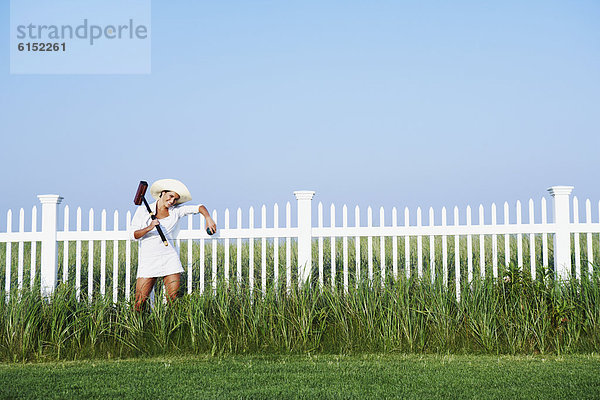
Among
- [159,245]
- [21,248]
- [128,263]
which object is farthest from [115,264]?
[21,248]

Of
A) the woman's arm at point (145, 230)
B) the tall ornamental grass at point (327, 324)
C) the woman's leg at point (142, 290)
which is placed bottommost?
the tall ornamental grass at point (327, 324)

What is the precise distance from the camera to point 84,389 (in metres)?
5.21

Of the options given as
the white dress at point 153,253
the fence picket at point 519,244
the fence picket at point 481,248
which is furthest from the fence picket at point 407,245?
the white dress at point 153,253

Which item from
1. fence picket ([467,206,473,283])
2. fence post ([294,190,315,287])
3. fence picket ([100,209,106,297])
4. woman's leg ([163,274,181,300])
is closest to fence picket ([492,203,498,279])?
fence picket ([467,206,473,283])

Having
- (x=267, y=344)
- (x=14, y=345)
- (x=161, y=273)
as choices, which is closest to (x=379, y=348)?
(x=267, y=344)

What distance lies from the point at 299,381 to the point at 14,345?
3526 millimetres

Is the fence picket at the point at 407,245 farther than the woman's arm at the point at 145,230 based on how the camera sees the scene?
Yes

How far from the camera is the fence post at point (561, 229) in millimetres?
7902

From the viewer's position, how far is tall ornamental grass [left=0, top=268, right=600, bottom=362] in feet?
22.4

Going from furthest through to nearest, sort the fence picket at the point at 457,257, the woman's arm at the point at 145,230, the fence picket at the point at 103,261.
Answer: the fence picket at the point at 103,261
the fence picket at the point at 457,257
the woman's arm at the point at 145,230

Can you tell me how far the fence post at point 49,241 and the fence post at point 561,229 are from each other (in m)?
6.55

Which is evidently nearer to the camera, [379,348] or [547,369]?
[547,369]

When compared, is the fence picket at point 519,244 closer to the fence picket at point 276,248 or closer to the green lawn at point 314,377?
the green lawn at point 314,377

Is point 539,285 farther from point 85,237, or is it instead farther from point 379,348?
point 85,237
